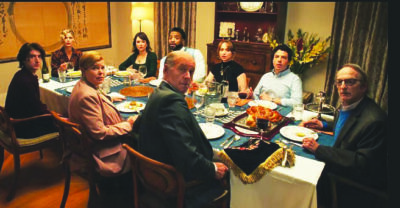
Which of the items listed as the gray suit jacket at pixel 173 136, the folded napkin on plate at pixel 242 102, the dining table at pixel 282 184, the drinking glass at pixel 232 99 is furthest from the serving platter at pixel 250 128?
the gray suit jacket at pixel 173 136

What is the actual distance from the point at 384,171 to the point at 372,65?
2.43 metres

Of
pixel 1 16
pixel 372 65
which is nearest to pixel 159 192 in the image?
pixel 372 65

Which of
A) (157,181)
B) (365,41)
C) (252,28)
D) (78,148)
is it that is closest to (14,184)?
(78,148)

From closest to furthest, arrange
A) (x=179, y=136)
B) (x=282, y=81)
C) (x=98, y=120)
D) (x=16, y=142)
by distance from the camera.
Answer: (x=179, y=136) < (x=98, y=120) < (x=16, y=142) < (x=282, y=81)

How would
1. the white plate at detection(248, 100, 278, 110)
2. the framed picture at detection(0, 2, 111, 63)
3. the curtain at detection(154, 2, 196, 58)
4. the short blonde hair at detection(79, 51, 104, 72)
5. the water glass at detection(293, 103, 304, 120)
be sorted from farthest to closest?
the curtain at detection(154, 2, 196, 58)
the framed picture at detection(0, 2, 111, 63)
the white plate at detection(248, 100, 278, 110)
the water glass at detection(293, 103, 304, 120)
the short blonde hair at detection(79, 51, 104, 72)

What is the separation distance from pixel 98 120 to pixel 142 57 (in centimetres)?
208

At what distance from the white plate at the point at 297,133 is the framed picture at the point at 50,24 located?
163 inches

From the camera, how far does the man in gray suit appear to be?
1459 millimetres

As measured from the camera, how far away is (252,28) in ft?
15.3

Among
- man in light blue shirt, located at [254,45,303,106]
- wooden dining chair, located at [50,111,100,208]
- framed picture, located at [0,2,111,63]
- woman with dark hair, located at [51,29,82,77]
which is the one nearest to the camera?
wooden dining chair, located at [50,111,100,208]

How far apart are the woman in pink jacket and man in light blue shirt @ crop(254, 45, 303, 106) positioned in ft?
4.28

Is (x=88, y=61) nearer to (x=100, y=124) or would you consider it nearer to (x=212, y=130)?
(x=100, y=124)

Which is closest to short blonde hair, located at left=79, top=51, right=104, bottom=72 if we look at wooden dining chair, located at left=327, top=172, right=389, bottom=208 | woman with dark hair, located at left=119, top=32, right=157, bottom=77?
wooden dining chair, located at left=327, top=172, right=389, bottom=208

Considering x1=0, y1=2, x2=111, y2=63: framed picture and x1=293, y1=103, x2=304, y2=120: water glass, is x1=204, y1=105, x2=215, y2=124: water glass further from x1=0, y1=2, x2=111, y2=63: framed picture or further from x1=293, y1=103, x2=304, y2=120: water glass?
x1=0, y1=2, x2=111, y2=63: framed picture
